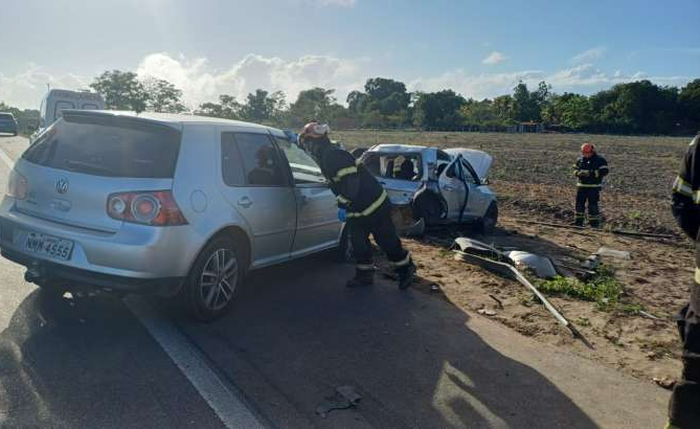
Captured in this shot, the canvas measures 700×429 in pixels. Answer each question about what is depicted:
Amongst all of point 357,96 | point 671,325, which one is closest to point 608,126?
point 357,96

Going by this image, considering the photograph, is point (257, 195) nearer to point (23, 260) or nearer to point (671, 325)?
point (23, 260)

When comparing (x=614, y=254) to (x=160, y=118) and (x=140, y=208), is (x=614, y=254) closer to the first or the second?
(x=160, y=118)

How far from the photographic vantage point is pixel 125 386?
3.26 metres

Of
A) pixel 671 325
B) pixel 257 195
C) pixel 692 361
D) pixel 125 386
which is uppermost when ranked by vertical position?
pixel 257 195

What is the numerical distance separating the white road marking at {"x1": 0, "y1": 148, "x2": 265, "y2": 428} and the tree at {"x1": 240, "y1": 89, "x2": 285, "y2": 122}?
3017 inches

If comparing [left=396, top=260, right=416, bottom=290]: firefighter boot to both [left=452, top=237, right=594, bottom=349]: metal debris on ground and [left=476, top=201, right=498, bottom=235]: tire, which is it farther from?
[left=476, top=201, right=498, bottom=235]: tire

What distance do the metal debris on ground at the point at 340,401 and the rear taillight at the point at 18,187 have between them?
2875 millimetres

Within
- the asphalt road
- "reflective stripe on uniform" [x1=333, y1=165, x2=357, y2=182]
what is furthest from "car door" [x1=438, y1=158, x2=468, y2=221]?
the asphalt road

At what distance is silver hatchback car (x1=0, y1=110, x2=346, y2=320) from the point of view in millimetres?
3807

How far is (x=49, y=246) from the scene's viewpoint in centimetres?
391

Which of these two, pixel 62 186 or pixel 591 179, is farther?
pixel 591 179

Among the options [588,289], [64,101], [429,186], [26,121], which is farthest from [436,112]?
[588,289]

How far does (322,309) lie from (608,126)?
10994 cm

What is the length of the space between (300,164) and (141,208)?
2451mm
